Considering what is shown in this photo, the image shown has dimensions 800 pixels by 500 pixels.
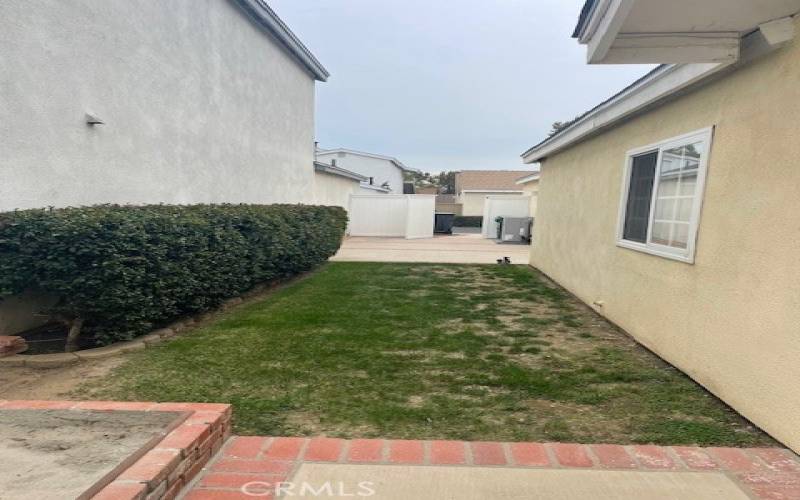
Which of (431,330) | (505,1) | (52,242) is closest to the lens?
(52,242)

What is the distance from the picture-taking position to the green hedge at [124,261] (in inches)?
146

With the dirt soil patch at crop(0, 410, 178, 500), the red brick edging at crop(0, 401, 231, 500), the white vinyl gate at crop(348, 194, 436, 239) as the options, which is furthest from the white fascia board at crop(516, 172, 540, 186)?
the dirt soil patch at crop(0, 410, 178, 500)

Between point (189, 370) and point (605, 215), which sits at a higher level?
point (605, 215)

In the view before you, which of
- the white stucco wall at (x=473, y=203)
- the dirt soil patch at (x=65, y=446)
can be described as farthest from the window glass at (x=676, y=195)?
the white stucco wall at (x=473, y=203)

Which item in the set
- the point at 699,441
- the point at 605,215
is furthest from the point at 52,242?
the point at 605,215

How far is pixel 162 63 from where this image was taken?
6309 mm

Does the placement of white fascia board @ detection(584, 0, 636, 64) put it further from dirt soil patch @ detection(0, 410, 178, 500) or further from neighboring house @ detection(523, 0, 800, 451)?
dirt soil patch @ detection(0, 410, 178, 500)

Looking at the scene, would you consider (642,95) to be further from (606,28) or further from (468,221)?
(468,221)

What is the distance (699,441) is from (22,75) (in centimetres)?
666

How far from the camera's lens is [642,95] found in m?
4.62

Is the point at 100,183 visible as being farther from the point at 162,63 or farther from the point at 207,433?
the point at 207,433

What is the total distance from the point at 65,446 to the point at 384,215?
18079mm

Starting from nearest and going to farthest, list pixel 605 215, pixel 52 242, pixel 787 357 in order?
pixel 787 357 < pixel 52 242 < pixel 605 215

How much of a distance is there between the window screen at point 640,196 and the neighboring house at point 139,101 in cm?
674
